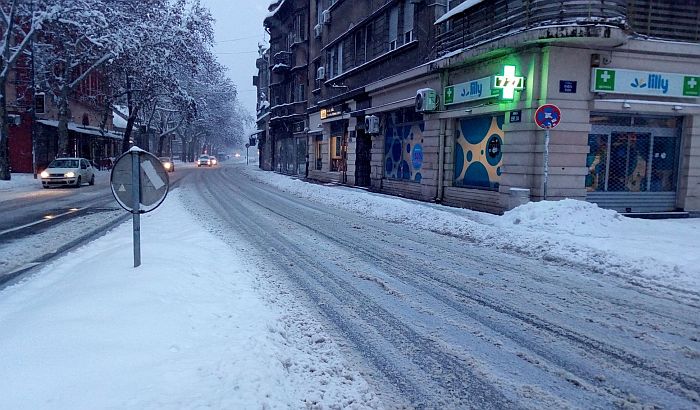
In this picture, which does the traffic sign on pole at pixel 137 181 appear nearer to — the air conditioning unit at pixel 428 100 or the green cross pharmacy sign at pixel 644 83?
the green cross pharmacy sign at pixel 644 83

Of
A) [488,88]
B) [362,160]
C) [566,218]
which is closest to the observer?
[566,218]

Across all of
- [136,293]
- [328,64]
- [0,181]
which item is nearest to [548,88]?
[136,293]

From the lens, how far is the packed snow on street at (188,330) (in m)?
2.82

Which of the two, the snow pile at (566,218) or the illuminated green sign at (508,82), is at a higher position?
the illuminated green sign at (508,82)

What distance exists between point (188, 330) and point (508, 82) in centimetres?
1119

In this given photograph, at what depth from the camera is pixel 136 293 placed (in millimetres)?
4449

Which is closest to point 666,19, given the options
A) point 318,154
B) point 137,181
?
point 137,181

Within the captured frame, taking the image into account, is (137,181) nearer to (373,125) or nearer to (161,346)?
(161,346)

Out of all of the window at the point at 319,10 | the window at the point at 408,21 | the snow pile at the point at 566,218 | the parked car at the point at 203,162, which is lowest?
the snow pile at the point at 566,218

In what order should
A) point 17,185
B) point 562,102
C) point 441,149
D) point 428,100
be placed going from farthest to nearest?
point 17,185 → point 441,149 → point 428,100 → point 562,102

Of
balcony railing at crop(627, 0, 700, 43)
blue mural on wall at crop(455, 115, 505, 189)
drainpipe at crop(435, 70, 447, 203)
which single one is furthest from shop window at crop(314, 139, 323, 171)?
balcony railing at crop(627, 0, 700, 43)

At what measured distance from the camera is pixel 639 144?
13414mm

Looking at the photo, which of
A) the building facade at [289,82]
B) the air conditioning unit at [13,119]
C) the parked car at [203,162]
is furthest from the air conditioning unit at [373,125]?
the parked car at [203,162]

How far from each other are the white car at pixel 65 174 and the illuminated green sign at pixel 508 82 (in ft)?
69.0
